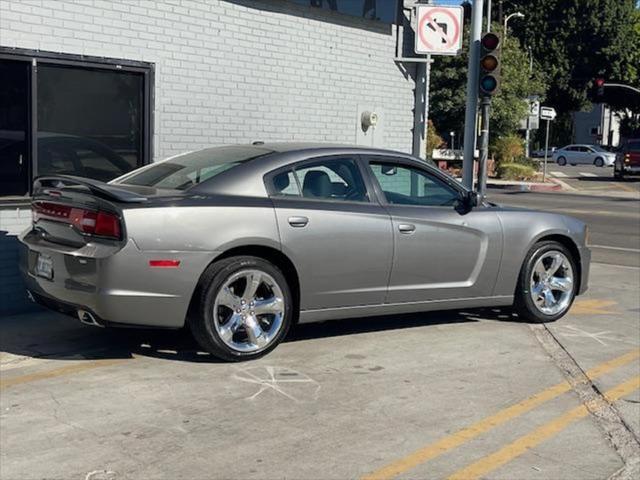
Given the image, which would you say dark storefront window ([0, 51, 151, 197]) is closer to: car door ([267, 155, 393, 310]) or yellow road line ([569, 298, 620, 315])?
car door ([267, 155, 393, 310])

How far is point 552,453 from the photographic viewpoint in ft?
14.8

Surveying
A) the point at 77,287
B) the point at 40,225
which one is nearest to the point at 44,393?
the point at 77,287

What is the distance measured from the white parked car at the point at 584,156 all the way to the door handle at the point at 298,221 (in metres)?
54.3

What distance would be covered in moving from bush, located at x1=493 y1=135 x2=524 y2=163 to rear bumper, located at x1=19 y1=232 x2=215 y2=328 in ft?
115

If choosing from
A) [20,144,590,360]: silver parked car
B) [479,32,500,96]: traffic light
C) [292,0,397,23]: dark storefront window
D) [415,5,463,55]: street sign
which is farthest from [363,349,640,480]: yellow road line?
[415,5,463,55]: street sign

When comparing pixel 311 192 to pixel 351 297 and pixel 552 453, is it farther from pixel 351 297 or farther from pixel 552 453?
pixel 552 453

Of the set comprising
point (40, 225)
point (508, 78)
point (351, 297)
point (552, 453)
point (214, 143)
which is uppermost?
point (508, 78)

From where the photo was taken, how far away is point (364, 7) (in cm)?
1051

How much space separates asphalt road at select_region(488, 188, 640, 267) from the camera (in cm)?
1367

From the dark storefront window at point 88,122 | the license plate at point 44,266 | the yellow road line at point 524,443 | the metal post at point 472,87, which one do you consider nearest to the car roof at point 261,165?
the license plate at point 44,266

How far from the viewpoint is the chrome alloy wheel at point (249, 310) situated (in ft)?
19.5

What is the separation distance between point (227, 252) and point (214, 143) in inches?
134

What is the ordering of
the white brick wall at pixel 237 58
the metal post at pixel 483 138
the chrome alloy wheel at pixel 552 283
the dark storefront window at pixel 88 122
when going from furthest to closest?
the metal post at pixel 483 138 < the white brick wall at pixel 237 58 < the dark storefront window at pixel 88 122 < the chrome alloy wheel at pixel 552 283

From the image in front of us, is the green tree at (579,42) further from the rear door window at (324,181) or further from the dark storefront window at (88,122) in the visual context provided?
the rear door window at (324,181)
